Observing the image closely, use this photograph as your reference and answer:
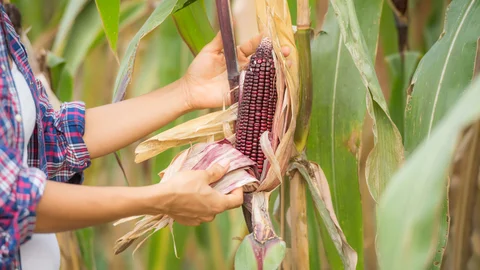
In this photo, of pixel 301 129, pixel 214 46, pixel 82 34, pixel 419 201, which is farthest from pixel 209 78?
Answer: pixel 419 201

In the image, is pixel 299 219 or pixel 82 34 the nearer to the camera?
pixel 299 219

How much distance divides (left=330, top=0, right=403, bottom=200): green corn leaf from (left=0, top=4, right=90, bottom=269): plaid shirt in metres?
0.32

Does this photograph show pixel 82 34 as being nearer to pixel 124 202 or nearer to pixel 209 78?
pixel 209 78

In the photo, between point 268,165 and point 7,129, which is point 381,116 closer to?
point 268,165

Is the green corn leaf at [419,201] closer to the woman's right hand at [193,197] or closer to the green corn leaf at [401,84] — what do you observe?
the woman's right hand at [193,197]

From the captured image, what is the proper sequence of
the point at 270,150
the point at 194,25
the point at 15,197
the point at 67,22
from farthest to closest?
1. the point at 67,22
2. the point at 194,25
3. the point at 270,150
4. the point at 15,197

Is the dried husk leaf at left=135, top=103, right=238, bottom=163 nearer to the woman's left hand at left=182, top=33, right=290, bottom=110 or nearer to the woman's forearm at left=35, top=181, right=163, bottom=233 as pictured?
the woman's left hand at left=182, top=33, right=290, bottom=110

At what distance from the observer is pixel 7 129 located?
0.62 metres

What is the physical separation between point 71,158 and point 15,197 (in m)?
0.21

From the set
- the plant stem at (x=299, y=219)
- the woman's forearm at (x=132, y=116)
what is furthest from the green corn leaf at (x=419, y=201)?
the woman's forearm at (x=132, y=116)

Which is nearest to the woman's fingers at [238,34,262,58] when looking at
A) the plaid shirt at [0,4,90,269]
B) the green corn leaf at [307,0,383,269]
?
the green corn leaf at [307,0,383,269]

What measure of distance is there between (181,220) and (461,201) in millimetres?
459

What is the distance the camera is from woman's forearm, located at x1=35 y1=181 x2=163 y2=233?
2.03 feet

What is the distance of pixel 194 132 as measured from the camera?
0.78 m
